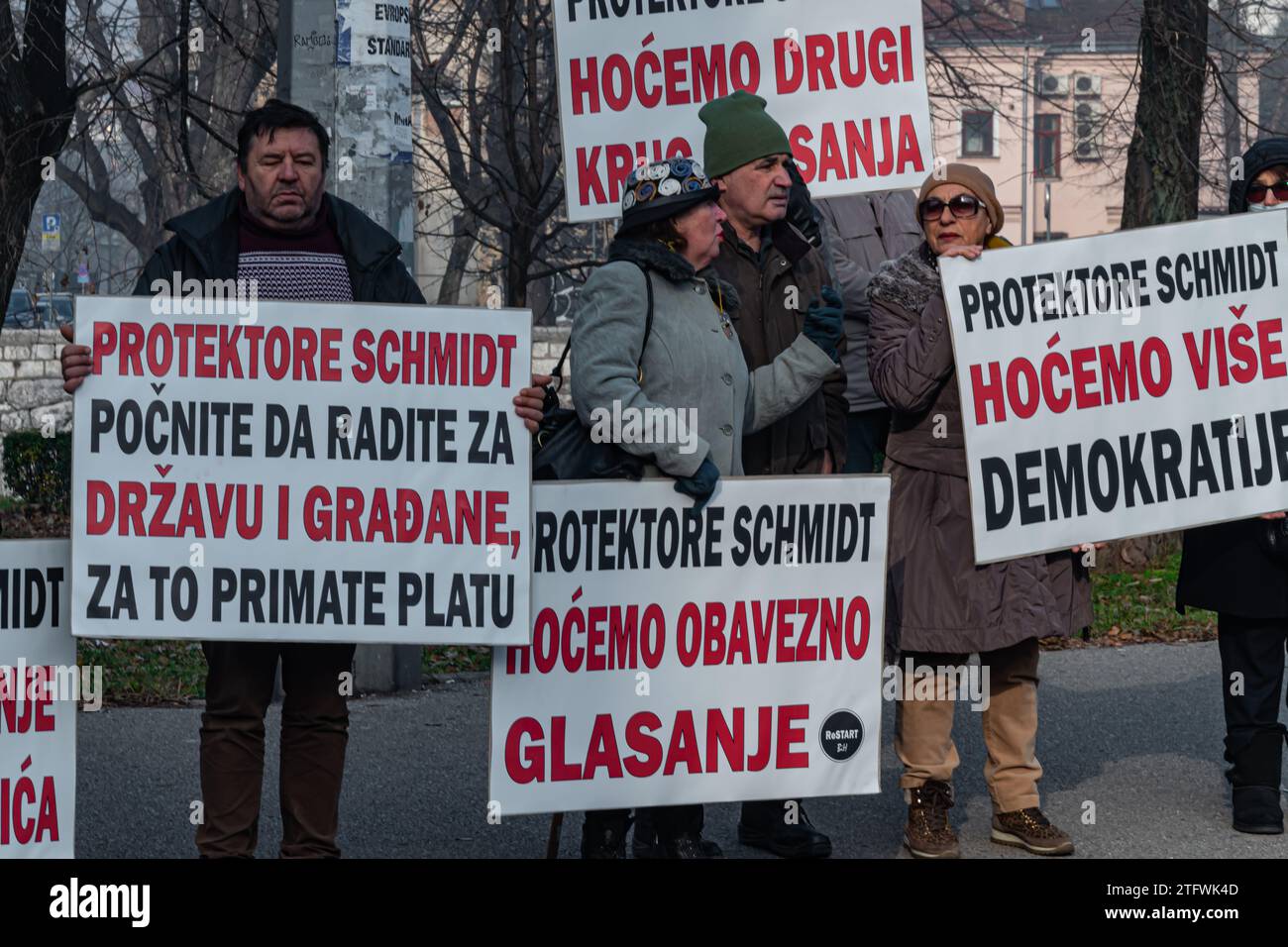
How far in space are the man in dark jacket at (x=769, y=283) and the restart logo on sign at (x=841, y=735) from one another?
0.53 metres

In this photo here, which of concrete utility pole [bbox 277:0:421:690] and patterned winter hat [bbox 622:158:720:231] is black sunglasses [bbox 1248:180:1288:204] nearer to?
patterned winter hat [bbox 622:158:720:231]

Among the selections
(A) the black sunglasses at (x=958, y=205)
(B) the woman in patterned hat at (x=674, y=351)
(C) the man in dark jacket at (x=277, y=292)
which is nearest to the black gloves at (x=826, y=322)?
(B) the woman in patterned hat at (x=674, y=351)

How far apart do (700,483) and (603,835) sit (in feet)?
3.49

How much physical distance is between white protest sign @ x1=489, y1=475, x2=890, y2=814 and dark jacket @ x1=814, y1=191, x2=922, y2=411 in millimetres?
1351

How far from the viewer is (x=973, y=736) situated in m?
7.44

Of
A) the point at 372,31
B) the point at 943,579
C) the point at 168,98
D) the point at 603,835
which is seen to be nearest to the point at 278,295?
the point at 603,835

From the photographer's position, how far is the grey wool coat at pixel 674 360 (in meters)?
5.02

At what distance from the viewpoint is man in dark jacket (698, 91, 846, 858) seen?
5.55 m

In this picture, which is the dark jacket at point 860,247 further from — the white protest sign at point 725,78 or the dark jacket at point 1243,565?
the dark jacket at point 1243,565

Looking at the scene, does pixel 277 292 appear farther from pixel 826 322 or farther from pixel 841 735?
pixel 841 735

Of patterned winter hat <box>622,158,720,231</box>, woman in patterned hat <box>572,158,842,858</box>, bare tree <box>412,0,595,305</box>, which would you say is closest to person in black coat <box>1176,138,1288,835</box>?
woman in patterned hat <box>572,158,842,858</box>

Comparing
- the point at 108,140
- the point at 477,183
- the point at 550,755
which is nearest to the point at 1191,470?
the point at 550,755

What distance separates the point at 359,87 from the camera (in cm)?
773

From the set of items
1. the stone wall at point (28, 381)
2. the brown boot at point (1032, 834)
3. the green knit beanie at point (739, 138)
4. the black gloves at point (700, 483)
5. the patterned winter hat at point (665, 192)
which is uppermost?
the stone wall at point (28, 381)
